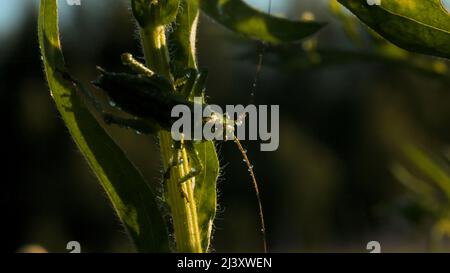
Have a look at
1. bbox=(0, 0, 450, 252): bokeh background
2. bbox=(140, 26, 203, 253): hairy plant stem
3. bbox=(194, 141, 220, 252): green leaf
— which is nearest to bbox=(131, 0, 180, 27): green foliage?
bbox=(140, 26, 203, 253): hairy plant stem

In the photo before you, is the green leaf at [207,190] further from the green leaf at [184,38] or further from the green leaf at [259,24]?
the green leaf at [259,24]

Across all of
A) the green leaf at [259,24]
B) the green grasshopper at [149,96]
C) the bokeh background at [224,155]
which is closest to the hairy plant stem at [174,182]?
the green grasshopper at [149,96]

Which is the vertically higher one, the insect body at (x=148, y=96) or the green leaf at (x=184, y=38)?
the green leaf at (x=184, y=38)

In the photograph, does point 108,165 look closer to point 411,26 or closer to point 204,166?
point 204,166

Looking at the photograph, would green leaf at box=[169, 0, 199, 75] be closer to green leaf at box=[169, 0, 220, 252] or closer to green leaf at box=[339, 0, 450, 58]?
green leaf at box=[169, 0, 220, 252]

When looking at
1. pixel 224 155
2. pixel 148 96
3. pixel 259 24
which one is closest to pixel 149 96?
pixel 148 96
